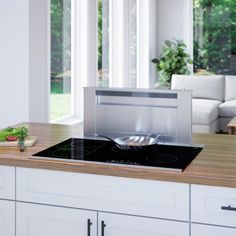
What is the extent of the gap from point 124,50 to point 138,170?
504cm

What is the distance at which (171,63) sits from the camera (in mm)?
7996

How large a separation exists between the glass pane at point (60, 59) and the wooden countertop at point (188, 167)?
2302mm

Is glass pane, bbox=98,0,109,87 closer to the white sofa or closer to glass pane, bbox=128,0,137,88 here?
glass pane, bbox=128,0,137,88

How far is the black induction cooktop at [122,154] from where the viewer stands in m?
1.85

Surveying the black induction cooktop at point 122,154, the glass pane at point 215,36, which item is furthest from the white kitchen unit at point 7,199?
the glass pane at point 215,36

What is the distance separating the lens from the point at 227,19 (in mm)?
8422

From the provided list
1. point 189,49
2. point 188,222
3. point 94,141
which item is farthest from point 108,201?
point 189,49

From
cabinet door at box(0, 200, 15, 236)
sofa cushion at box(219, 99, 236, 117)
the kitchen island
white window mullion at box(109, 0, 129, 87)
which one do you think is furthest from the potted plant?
cabinet door at box(0, 200, 15, 236)

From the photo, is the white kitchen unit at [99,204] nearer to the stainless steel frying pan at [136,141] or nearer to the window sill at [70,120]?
the stainless steel frying pan at [136,141]

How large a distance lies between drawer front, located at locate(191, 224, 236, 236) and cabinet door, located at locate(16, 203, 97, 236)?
0.38 metres

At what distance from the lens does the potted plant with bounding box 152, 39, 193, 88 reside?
7.99 m

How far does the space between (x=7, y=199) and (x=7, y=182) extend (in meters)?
0.07

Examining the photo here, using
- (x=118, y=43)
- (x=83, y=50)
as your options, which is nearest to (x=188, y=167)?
(x=83, y=50)

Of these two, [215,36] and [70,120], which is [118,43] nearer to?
[70,120]
